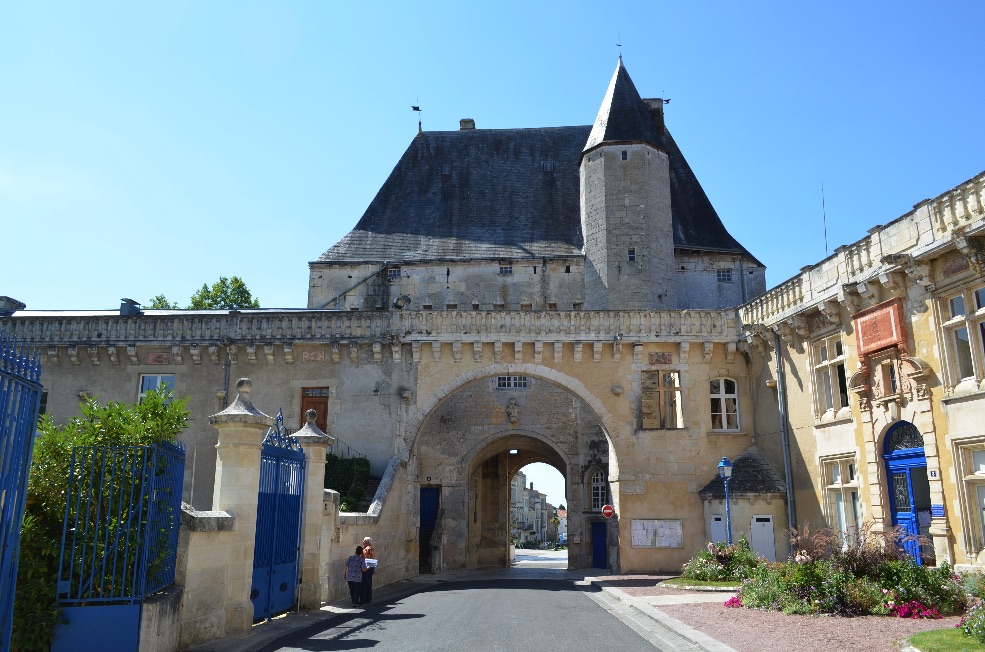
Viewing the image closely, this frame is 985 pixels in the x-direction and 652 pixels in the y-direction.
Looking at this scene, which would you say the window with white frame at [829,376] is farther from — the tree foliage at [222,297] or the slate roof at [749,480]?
the tree foliage at [222,297]

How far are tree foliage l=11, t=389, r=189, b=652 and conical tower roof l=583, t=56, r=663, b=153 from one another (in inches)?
830

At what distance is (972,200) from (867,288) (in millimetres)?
2866

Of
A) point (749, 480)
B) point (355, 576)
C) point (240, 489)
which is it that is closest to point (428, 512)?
point (749, 480)

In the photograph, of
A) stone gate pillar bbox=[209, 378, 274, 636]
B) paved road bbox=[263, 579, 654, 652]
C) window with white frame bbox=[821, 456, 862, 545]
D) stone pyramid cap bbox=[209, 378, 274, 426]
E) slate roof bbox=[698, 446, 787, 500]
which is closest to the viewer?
paved road bbox=[263, 579, 654, 652]

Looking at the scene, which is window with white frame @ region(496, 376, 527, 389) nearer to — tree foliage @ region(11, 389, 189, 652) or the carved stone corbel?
the carved stone corbel

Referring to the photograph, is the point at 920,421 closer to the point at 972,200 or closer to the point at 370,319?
the point at 972,200

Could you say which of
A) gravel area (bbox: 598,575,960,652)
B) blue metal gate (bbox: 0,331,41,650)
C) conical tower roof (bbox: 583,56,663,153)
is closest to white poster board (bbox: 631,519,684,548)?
gravel area (bbox: 598,575,960,652)

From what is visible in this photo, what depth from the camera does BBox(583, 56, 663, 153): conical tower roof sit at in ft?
86.1

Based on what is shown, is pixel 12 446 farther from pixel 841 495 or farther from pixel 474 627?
pixel 841 495

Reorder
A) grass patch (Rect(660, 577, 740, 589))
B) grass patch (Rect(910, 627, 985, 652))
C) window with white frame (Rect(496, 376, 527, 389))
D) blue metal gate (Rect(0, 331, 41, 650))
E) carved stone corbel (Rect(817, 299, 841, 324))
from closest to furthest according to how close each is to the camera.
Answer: blue metal gate (Rect(0, 331, 41, 650)) < grass patch (Rect(910, 627, 985, 652)) < grass patch (Rect(660, 577, 740, 589)) < carved stone corbel (Rect(817, 299, 841, 324)) < window with white frame (Rect(496, 376, 527, 389))

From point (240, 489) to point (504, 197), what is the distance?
76.9 feet

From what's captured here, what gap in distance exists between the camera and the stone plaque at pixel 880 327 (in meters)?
13.8

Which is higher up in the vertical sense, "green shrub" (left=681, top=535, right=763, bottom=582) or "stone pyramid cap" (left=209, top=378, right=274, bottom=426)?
"stone pyramid cap" (left=209, top=378, right=274, bottom=426)

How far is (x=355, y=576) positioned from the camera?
42.8ft
